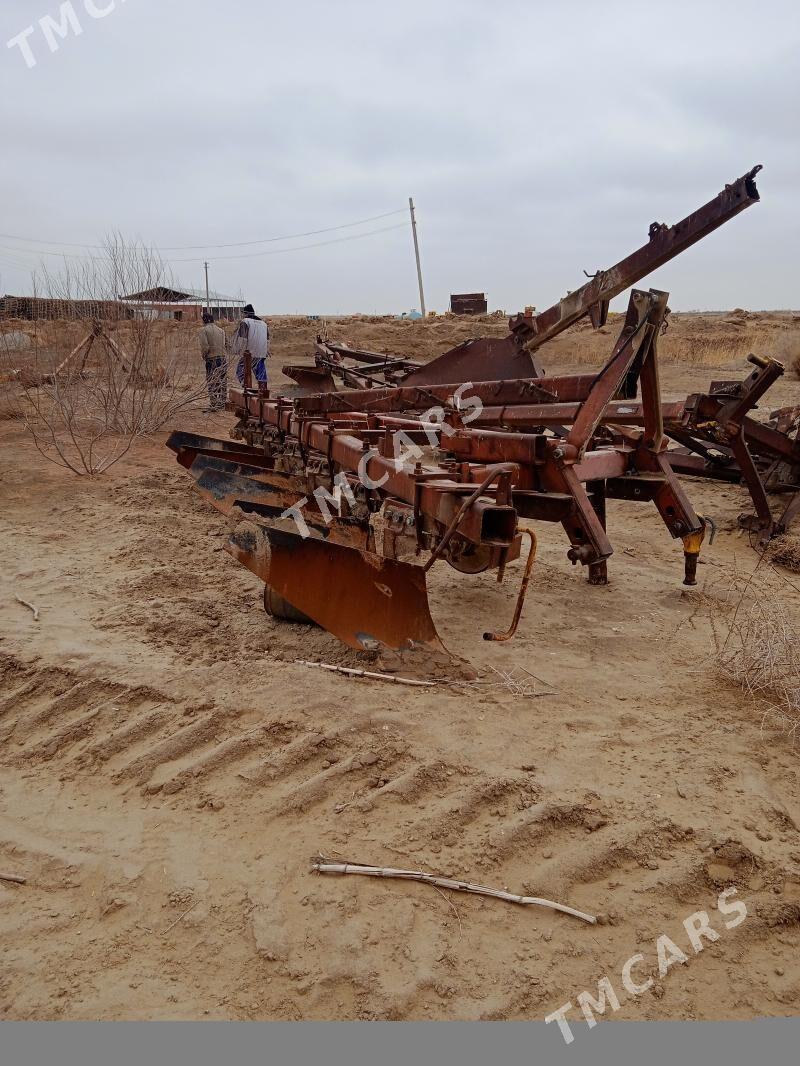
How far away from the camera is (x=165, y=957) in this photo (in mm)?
2213

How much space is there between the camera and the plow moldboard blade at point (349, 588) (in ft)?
12.5

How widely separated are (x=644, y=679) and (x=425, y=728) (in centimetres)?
123

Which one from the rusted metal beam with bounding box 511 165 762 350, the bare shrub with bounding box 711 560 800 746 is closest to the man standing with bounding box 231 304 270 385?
the rusted metal beam with bounding box 511 165 762 350

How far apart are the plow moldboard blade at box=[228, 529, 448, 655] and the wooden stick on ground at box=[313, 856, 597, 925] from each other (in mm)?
1405

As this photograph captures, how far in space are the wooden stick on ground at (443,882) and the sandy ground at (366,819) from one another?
30mm

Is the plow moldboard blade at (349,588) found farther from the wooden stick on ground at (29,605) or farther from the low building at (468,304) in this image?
the low building at (468,304)

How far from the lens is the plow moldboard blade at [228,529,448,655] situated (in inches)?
150

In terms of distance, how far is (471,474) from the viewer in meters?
3.53

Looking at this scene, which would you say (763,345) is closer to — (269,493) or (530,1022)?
(269,493)

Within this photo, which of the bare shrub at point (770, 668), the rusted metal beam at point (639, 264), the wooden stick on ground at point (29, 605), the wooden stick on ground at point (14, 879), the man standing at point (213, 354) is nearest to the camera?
the wooden stick on ground at point (14, 879)

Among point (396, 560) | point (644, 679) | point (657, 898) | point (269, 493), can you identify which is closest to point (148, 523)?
point (269, 493)

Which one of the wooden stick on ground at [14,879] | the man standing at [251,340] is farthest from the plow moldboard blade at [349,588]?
the man standing at [251,340]

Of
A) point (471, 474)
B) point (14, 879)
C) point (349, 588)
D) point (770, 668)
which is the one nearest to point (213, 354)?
point (349, 588)

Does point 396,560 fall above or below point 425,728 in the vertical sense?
above
